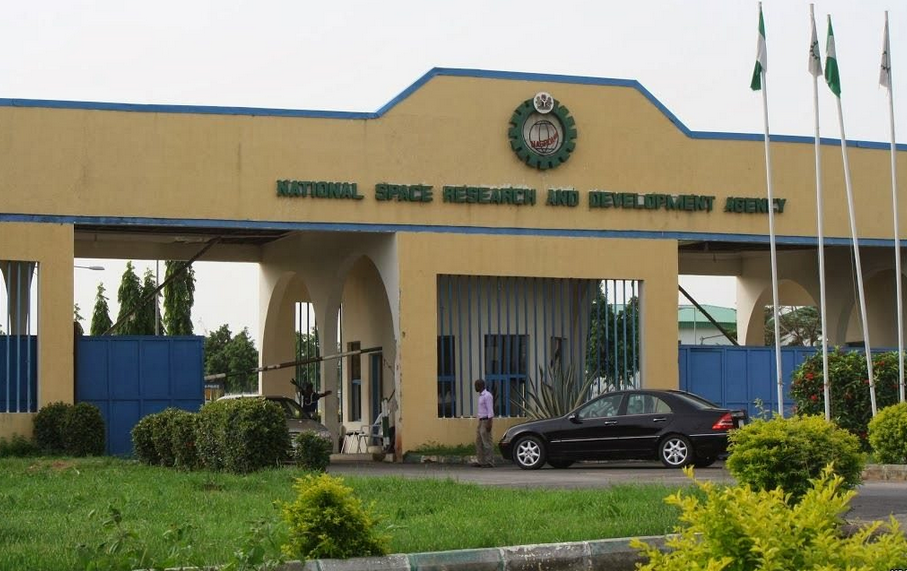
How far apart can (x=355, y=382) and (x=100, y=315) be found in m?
23.0

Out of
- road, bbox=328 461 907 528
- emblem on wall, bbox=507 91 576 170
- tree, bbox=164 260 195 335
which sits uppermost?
emblem on wall, bbox=507 91 576 170

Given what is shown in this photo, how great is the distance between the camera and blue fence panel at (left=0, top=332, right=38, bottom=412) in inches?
989

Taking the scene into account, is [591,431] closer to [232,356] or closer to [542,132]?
[542,132]

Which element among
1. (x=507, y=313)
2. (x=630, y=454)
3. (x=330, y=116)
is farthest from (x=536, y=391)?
(x=330, y=116)

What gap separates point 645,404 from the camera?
2345cm

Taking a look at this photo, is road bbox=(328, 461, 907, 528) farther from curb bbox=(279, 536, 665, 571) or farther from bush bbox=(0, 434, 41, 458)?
bush bbox=(0, 434, 41, 458)

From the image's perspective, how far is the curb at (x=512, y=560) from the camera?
9492 mm

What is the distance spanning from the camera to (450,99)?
2731 centimetres

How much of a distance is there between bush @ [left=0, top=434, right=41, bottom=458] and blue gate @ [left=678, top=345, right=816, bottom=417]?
44.0 feet

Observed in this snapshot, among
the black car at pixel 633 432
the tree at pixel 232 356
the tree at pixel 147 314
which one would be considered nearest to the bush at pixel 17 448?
the black car at pixel 633 432

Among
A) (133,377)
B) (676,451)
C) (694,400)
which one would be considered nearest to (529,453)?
(676,451)

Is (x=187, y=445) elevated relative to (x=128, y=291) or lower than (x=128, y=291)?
lower

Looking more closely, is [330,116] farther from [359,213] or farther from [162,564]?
[162,564]

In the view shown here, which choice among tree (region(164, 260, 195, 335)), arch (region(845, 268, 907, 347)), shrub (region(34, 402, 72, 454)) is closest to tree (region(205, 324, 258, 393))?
tree (region(164, 260, 195, 335))
